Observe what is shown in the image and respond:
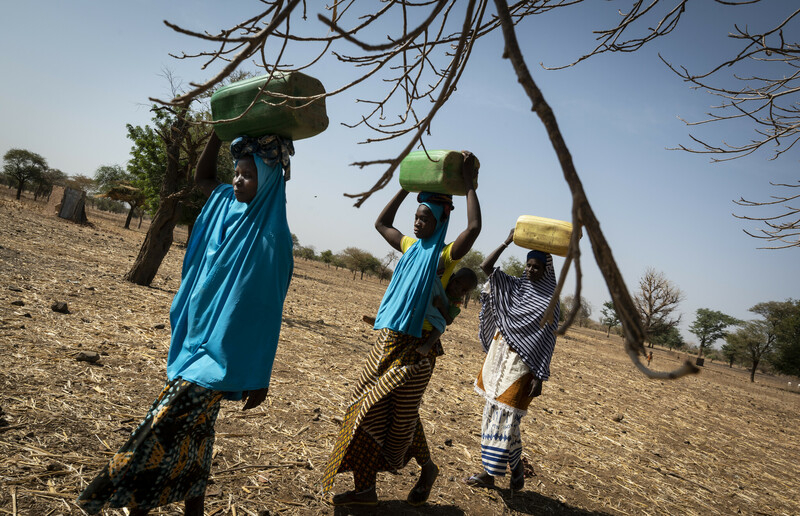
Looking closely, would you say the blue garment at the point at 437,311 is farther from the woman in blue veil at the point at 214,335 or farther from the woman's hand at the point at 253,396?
the woman's hand at the point at 253,396

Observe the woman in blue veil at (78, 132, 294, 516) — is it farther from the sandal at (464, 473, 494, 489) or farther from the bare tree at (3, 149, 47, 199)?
the bare tree at (3, 149, 47, 199)

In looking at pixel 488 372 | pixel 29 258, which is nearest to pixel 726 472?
pixel 488 372

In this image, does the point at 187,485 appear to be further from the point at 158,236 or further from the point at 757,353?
the point at 757,353

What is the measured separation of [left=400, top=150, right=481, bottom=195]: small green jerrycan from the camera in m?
2.94

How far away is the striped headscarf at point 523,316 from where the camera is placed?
391 cm

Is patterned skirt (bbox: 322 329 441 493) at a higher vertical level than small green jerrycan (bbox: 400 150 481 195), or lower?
lower

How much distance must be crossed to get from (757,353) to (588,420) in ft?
91.9

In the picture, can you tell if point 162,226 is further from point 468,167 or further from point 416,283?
point 468,167

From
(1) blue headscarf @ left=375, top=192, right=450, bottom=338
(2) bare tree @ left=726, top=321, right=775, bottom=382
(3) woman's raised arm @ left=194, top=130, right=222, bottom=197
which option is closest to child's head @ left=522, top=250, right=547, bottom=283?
(1) blue headscarf @ left=375, top=192, right=450, bottom=338

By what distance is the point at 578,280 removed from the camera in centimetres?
72

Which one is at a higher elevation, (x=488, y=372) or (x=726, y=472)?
(x=488, y=372)

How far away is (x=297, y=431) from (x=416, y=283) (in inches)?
74.9

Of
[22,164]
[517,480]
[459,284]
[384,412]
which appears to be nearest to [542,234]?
[459,284]

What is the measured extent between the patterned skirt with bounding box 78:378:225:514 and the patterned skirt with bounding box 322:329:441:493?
3.39ft
